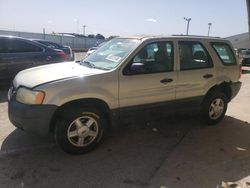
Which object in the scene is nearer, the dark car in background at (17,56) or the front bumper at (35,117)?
the front bumper at (35,117)

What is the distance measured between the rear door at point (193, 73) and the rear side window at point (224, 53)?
0.99 ft

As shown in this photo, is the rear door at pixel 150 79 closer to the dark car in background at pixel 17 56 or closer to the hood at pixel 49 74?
the hood at pixel 49 74

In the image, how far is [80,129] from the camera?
419 centimetres

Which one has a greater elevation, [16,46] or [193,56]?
[16,46]

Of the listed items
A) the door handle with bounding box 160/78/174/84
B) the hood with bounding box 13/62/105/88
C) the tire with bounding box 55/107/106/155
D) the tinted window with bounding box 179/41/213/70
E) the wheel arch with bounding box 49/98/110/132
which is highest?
the tinted window with bounding box 179/41/213/70

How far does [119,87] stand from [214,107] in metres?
2.38

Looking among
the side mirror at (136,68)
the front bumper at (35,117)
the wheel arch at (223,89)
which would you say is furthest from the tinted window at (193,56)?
the front bumper at (35,117)

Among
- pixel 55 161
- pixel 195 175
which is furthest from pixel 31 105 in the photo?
pixel 195 175

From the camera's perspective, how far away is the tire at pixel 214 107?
18.6 feet

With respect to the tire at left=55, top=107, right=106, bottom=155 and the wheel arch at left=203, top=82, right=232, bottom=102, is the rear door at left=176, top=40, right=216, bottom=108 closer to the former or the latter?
the wheel arch at left=203, top=82, right=232, bottom=102

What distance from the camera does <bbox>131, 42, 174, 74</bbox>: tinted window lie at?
4.63 m

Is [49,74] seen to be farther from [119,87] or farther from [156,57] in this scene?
[156,57]

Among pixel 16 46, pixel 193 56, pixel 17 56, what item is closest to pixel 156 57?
pixel 193 56

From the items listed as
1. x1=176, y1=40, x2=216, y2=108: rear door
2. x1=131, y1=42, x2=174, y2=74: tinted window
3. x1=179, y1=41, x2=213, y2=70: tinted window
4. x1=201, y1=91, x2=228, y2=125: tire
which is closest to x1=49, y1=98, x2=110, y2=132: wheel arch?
x1=131, y1=42, x2=174, y2=74: tinted window
